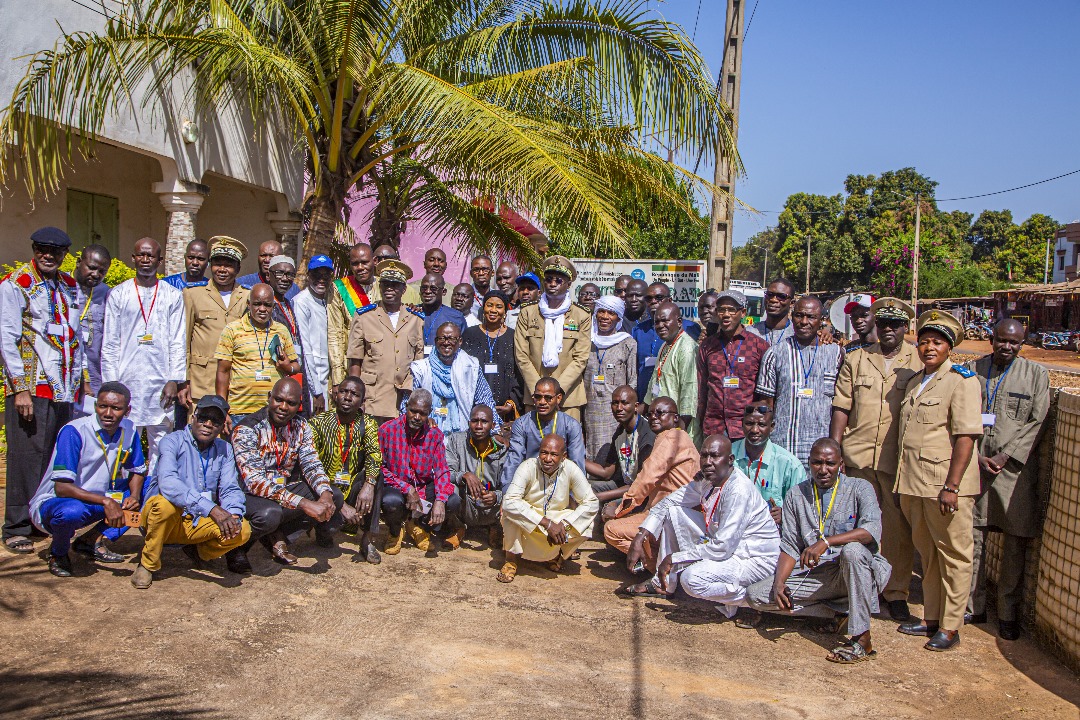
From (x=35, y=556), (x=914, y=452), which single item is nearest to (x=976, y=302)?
(x=914, y=452)

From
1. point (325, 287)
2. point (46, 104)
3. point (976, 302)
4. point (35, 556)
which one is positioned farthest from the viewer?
point (976, 302)

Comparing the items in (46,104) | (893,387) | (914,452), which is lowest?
(914,452)

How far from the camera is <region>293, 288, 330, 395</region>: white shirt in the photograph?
22.2 ft

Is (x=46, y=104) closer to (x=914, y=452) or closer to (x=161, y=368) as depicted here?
(x=161, y=368)

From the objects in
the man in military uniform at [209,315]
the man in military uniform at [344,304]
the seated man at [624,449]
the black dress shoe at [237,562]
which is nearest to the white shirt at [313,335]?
the man in military uniform at [344,304]

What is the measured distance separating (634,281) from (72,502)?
5.11 metres

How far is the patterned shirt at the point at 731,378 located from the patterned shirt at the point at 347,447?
260 centimetres

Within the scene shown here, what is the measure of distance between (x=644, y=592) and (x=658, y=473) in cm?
85

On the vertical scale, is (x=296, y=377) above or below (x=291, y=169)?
below

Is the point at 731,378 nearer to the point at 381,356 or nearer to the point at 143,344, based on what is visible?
the point at 381,356

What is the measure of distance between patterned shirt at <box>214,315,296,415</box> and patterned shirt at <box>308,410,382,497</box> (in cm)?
43

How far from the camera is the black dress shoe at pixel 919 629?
5.32m

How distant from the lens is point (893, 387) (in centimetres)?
578

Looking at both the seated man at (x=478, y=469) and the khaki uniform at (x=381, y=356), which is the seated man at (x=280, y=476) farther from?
the seated man at (x=478, y=469)
